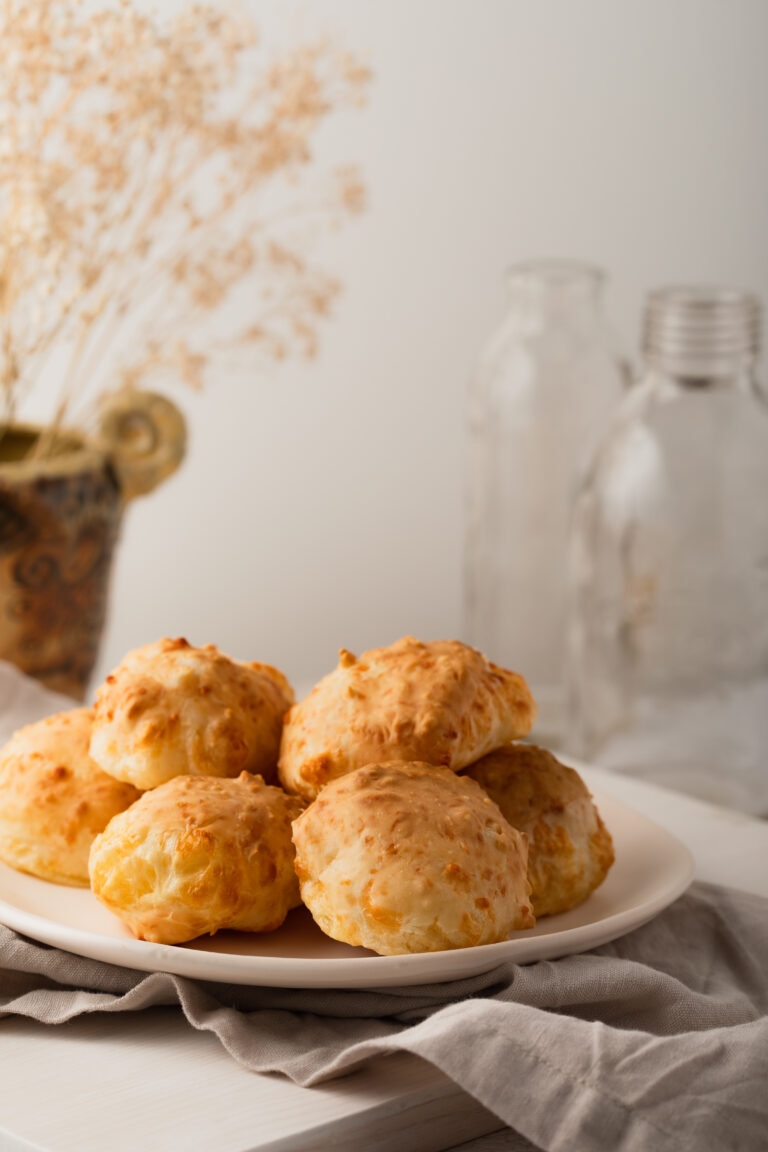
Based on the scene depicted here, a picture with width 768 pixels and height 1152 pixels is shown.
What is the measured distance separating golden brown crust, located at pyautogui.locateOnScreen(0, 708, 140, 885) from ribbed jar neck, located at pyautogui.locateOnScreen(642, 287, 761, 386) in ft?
3.13

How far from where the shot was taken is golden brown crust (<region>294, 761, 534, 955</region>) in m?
0.86

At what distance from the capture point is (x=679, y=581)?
1.83m

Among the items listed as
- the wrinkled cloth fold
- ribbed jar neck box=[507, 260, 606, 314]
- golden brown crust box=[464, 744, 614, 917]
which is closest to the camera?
the wrinkled cloth fold

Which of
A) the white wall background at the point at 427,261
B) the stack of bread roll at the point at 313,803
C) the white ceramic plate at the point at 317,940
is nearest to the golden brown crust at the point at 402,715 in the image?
the stack of bread roll at the point at 313,803

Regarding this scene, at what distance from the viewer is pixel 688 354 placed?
172 cm

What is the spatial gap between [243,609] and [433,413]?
0.54 meters

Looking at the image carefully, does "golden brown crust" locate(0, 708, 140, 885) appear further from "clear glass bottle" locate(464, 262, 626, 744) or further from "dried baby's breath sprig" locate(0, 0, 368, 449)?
"clear glass bottle" locate(464, 262, 626, 744)

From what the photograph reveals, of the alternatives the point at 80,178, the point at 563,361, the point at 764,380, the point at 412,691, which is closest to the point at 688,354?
the point at 563,361

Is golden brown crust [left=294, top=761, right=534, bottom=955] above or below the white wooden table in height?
above

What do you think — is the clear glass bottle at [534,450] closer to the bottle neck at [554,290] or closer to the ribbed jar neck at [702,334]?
the bottle neck at [554,290]

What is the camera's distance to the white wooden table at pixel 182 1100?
0.79 metres

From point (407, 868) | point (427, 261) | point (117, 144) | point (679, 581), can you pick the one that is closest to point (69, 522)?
point (117, 144)

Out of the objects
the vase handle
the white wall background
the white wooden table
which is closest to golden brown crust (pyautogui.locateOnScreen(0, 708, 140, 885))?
the white wooden table

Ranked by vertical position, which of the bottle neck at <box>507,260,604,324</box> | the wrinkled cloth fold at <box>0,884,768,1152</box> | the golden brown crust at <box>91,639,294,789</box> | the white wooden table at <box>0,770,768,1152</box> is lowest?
the white wooden table at <box>0,770,768,1152</box>
